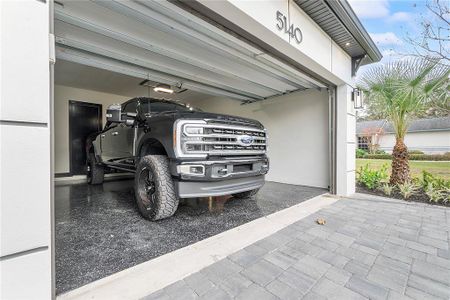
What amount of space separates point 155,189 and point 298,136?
13.7 feet

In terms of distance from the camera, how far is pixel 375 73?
464 cm

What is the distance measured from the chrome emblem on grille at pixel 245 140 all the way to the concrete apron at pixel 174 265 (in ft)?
3.55

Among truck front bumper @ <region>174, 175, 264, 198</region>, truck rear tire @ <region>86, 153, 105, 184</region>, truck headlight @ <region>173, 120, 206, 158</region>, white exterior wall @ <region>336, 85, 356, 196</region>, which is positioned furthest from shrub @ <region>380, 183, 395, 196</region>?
truck rear tire @ <region>86, 153, 105, 184</region>

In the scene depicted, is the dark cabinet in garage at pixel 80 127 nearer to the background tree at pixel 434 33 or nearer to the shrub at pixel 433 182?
the background tree at pixel 434 33

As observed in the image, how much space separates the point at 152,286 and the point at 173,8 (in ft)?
8.26

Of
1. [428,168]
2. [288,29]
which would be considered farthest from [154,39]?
[428,168]

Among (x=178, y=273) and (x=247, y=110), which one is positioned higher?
(x=247, y=110)

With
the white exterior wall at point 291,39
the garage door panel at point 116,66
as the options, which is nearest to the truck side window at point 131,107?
the garage door panel at point 116,66

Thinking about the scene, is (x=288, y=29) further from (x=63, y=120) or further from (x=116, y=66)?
(x=63, y=120)

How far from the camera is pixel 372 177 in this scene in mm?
5172

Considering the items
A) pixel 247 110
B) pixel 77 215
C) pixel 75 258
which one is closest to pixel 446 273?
pixel 75 258

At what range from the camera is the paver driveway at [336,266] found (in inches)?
57.0

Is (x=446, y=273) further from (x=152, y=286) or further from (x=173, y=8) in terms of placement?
(x=173, y=8)

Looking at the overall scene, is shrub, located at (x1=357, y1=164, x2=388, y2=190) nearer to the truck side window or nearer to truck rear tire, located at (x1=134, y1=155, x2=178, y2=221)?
truck rear tire, located at (x1=134, y1=155, x2=178, y2=221)
